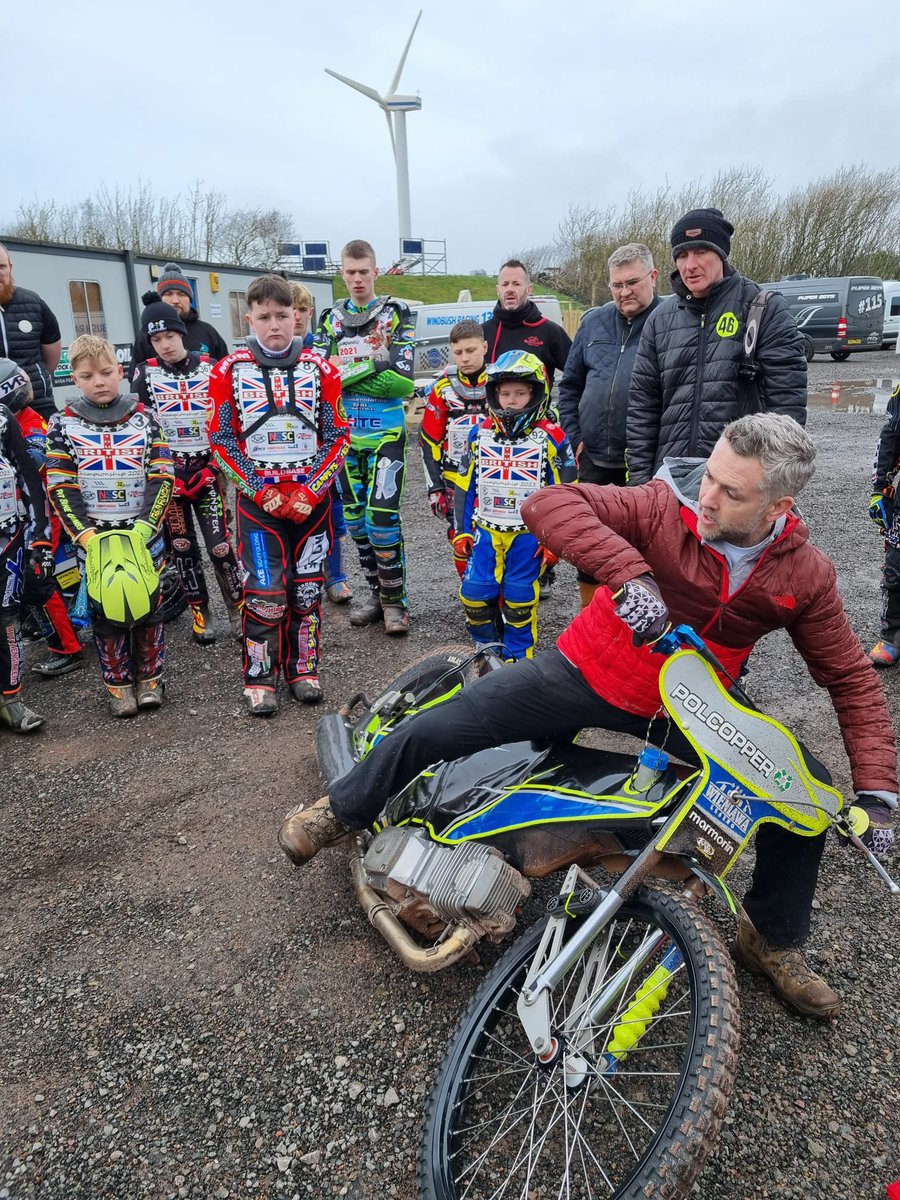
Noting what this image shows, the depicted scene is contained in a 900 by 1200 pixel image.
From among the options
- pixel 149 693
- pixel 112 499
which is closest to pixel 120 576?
pixel 112 499

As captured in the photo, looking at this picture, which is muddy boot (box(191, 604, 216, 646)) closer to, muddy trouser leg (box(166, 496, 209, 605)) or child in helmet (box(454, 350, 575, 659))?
muddy trouser leg (box(166, 496, 209, 605))

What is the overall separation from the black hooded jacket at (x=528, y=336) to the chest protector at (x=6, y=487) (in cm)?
319

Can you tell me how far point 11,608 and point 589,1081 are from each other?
3.79m

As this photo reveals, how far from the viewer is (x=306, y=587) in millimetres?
4488

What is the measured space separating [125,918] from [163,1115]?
877mm

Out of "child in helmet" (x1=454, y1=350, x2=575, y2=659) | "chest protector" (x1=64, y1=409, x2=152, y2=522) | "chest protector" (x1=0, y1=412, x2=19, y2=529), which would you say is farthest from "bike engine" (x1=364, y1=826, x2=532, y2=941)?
"chest protector" (x1=0, y1=412, x2=19, y2=529)

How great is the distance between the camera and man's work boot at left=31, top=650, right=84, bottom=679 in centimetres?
499

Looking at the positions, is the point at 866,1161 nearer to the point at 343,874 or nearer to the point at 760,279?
the point at 343,874

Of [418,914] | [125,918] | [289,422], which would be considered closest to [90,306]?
[289,422]

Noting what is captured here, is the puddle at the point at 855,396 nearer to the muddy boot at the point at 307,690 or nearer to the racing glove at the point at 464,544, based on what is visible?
the racing glove at the point at 464,544

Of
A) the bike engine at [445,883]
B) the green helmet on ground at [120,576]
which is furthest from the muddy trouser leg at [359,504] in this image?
the bike engine at [445,883]

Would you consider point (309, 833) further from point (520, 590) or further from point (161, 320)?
point (161, 320)

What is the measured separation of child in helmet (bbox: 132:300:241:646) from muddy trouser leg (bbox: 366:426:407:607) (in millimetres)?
1016

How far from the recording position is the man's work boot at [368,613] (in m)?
5.68
